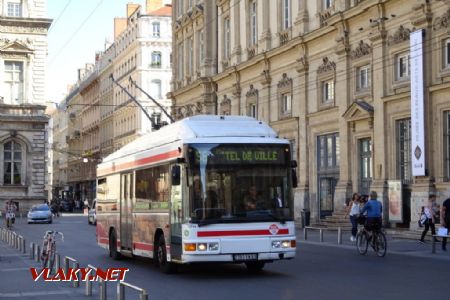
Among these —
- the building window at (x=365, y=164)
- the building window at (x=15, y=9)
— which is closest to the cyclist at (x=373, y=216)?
the building window at (x=365, y=164)

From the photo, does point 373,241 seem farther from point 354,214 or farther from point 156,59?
point 156,59

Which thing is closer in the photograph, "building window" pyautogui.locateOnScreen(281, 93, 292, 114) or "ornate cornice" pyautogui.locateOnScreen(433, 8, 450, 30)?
"ornate cornice" pyautogui.locateOnScreen(433, 8, 450, 30)

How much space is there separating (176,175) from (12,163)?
174 feet

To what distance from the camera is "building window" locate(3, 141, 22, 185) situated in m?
66.7

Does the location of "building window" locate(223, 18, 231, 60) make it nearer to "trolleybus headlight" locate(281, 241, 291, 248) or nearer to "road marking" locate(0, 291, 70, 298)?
"trolleybus headlight" locate(281, 241, 291, 248)

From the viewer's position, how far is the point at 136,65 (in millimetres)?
90312

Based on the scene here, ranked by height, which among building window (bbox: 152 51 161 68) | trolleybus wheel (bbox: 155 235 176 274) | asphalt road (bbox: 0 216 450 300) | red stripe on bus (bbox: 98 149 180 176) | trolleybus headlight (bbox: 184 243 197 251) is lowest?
asphalt road (bbox: 0 216 450 300)

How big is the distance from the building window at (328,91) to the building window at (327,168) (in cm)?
169

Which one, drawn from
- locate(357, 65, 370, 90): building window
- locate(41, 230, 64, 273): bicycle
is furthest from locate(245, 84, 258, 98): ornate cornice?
locate(41, 230, 64, 273): bicycle

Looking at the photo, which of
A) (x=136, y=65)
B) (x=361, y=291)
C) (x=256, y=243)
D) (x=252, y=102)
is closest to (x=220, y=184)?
(x=256, y=243)

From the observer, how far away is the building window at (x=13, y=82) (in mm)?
67375

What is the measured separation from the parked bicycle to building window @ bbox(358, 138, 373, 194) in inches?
496

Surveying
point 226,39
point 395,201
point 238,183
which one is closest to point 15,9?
point 226,39

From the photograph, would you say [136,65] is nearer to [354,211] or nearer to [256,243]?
[354,211]
